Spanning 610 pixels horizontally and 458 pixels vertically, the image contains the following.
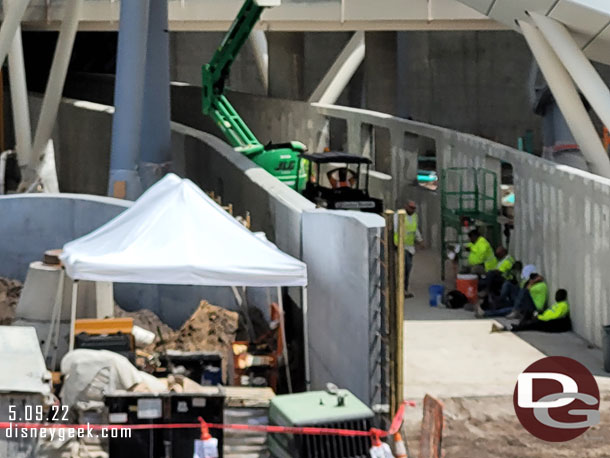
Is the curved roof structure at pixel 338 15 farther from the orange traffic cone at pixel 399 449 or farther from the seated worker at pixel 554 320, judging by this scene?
the orange traffic cone at pixel 399 449

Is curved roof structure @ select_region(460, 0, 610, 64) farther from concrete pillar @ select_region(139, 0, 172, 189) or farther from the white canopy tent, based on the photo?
the white canopy tent

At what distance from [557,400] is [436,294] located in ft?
23.2

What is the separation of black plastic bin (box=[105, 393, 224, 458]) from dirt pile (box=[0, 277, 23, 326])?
6788mm

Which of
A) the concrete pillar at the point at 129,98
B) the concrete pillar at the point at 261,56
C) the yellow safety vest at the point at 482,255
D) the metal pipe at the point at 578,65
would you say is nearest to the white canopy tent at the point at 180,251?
the yellow safety vest at the point at 482,255

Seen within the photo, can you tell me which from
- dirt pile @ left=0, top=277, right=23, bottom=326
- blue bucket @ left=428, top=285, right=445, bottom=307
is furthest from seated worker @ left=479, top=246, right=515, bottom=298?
dirt pile @ left=0, top=277, right=23, bottom=326

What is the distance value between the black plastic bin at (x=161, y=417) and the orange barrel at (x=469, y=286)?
1038 centimetres

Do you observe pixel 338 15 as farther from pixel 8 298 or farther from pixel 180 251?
pixel 180 251

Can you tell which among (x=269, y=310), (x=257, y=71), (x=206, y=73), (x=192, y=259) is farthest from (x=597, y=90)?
(x=257, y=71)

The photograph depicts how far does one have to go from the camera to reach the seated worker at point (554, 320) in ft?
67.7

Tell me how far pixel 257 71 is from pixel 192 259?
120ft

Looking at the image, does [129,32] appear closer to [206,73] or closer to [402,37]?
[206,73]

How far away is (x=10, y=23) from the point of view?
106ft

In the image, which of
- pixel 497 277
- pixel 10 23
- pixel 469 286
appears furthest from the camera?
pixel 10 23

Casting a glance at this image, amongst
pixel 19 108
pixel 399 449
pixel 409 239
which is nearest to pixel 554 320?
pixel 409 239
